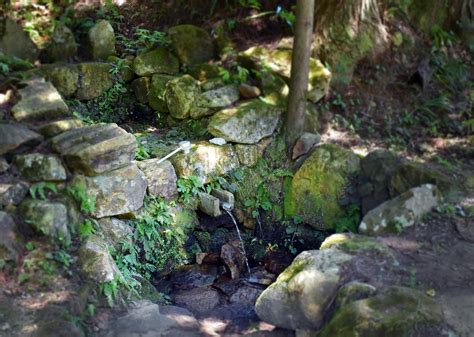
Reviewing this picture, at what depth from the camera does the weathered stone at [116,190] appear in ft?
18.4

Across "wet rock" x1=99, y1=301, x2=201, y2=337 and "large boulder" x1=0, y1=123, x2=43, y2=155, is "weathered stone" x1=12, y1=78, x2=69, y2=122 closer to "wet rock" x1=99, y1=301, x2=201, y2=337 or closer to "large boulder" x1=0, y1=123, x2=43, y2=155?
"large boulder" x1=0, y1=123, x2=43, y2=155

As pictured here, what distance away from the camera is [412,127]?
330 inches

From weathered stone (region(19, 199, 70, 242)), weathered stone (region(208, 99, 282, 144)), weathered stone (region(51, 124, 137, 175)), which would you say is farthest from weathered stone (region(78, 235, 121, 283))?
weathered stone (region(208, 99, 282, 144))

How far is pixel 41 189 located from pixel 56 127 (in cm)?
99

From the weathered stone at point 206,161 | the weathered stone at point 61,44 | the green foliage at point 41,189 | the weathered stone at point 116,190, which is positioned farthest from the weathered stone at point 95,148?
the weathered stone at point 61,44

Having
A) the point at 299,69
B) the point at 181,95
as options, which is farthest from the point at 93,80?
the point at 299,69

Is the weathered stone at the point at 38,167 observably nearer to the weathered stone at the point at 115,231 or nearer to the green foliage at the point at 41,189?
the green foliage at the point at 41,189

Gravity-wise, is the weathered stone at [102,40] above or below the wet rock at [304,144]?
above

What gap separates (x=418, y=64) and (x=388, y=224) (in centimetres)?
431

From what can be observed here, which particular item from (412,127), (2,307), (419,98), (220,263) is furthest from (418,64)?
(2,307)

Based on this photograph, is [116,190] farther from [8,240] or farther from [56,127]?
[8,240]

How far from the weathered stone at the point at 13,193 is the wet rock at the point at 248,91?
378 cm

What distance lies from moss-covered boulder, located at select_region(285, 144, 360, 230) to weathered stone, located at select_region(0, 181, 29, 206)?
386 centimetres

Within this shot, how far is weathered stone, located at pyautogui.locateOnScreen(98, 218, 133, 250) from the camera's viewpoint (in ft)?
18.6
